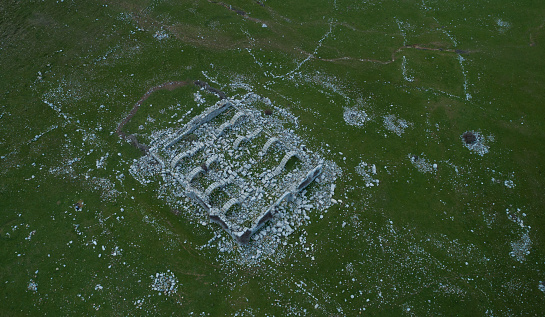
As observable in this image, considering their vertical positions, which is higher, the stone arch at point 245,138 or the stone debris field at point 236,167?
the stone arch at point 245,138

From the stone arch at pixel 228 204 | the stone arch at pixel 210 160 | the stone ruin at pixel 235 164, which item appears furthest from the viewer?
the stone arch at pixel 210 160

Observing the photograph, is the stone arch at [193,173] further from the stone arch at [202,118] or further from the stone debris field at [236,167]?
the stone arch at [202,118]

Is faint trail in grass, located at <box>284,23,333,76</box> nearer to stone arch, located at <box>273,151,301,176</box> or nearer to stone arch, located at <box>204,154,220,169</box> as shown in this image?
stone arch, located at <box>273,151,301,176</box>

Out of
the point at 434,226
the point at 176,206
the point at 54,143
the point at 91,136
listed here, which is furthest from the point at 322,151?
the point at 54,143

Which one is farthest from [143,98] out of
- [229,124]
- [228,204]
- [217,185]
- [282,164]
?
[282,164]

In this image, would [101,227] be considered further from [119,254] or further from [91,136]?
[91,136]

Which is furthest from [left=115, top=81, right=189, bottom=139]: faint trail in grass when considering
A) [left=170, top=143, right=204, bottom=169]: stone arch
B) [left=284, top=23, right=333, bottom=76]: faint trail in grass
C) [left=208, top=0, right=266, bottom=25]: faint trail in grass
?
[left=208, top=0, right=266, bottom=25]: faint trail in grass

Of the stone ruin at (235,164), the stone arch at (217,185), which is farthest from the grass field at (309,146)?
the stone arch at (217,185)
